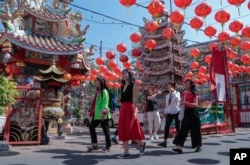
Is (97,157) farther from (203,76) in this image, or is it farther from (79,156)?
(203,76)

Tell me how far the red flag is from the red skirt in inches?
243

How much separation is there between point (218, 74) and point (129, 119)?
679cm

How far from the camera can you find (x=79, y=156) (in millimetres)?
5059

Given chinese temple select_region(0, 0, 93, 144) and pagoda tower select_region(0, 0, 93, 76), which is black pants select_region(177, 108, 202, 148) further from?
pagoda tower select_region(0, 0, 93, 76)

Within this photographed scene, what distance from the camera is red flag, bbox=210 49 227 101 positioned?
10.3 meters

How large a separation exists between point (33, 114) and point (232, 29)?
885cm

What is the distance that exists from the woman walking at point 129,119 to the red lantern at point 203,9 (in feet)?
19.1

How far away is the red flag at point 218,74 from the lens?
10.3 m

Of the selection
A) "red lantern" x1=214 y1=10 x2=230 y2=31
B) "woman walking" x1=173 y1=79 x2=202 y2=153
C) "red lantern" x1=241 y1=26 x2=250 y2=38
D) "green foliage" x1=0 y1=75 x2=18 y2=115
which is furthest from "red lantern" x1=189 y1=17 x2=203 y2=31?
"green foliage" x1=0 y1=75 x2=18 y2=115

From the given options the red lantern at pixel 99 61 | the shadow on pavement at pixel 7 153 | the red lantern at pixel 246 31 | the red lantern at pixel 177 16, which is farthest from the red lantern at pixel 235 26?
the shadow on pavement at pixel 7 153

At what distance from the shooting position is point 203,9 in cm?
959

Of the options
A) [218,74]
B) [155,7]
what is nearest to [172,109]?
[155,7]

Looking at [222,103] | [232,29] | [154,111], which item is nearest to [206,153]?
[154,111]

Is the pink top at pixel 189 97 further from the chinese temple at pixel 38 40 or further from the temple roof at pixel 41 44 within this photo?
the temple roof at pixel 41 44
